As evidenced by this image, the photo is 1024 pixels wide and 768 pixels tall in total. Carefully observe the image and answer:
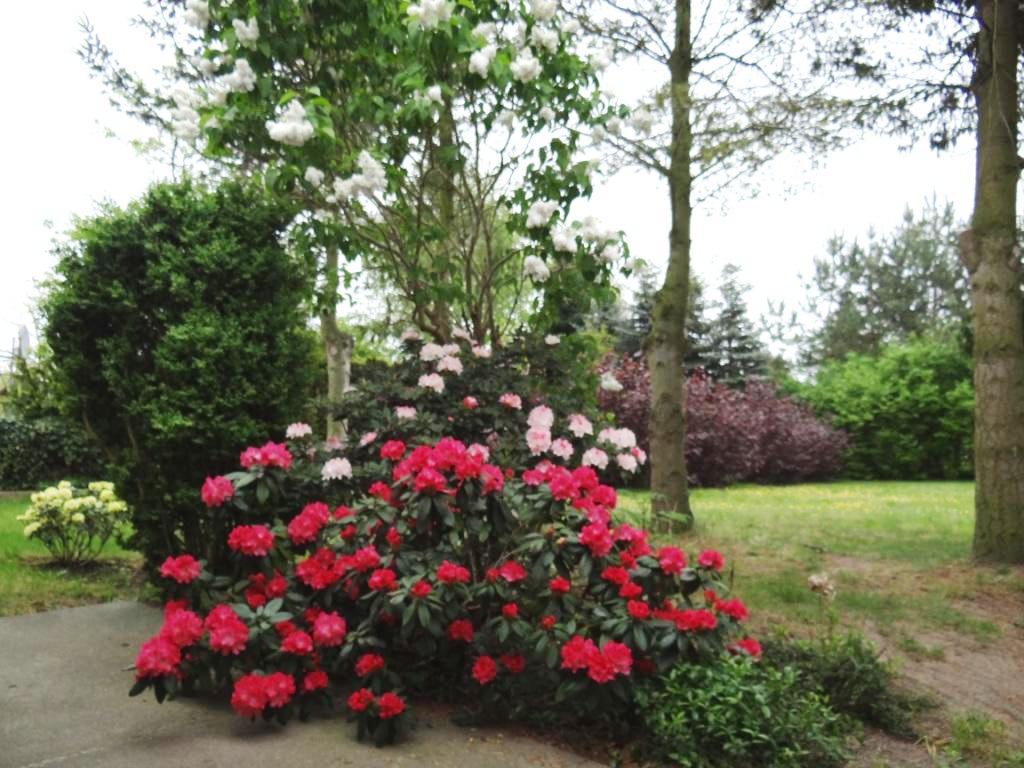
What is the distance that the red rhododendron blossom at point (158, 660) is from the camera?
2717 mm

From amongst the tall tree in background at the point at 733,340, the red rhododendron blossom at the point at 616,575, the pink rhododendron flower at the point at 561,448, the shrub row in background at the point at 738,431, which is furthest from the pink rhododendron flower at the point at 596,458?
the tall tree in background at the point at 733,340

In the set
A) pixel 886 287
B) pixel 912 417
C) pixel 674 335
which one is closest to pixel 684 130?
pixel 674 335

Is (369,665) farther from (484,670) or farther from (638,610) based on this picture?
(638,610)

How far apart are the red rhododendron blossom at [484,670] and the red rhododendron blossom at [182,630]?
984 mm

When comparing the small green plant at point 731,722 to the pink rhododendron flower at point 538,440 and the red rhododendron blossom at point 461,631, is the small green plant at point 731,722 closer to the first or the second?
the red rhododendron blossom at point 461,631

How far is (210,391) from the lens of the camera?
3.75m

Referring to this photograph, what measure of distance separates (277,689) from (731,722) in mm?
1536

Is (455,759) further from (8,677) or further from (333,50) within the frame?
(333,50)

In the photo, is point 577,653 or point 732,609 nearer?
point 577,653

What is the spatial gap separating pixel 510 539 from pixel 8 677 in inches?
83.3

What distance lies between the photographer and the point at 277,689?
9.00ft

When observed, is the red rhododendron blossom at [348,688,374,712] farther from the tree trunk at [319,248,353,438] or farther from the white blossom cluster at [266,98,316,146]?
the tree trunk at [319,248,353,438]

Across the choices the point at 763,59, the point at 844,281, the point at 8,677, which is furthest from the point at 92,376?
the point at 844,281

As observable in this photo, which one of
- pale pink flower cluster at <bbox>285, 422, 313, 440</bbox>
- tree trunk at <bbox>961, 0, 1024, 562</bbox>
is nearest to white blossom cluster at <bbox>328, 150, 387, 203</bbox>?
pale pink flower cluster at <bbox>285, 422, 313, 440</bbox>
